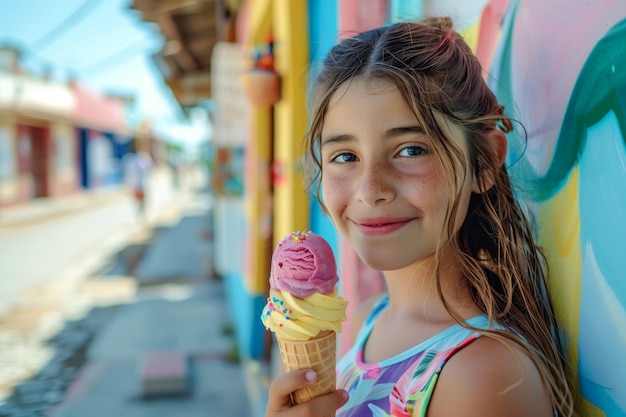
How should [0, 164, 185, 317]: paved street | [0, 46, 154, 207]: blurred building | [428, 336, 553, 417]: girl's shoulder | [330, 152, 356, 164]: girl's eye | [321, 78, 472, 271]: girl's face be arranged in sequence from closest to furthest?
[428, 336, 553, 417]: girl's shoulder < [321, 78, 472, 271]: girl's face < [330, 152, 356, 164]: girl's eye < [0, 164, 185, 317]: paved street < [0, 46, 154, 207]: blurred building

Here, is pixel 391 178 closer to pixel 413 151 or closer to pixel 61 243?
pixel 413 151

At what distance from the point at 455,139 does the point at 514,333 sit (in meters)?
0.38

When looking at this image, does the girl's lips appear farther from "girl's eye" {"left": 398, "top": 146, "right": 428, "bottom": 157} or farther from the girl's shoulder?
the girl's shoulder

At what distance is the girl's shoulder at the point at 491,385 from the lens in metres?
0.85

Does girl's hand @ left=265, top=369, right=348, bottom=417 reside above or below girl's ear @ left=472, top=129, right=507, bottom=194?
below

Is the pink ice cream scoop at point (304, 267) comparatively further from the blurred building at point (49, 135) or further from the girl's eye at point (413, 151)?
the blurred building at point (49, 135)

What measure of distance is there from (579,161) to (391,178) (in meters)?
0.34

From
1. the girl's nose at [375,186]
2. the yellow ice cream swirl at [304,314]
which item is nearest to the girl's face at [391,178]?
the girl's nose at [375,186]

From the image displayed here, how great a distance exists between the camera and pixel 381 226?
1.10 m

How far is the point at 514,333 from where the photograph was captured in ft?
3.21

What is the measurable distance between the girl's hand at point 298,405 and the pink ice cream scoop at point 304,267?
17cm

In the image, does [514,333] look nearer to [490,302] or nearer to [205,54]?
[490,302]

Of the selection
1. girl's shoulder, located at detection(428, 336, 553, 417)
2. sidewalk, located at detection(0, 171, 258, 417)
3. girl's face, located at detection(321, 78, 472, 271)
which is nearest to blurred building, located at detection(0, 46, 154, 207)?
sidewalk, located at detection(0, 171, 258, 417)

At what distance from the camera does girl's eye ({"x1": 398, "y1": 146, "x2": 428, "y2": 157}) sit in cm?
107
